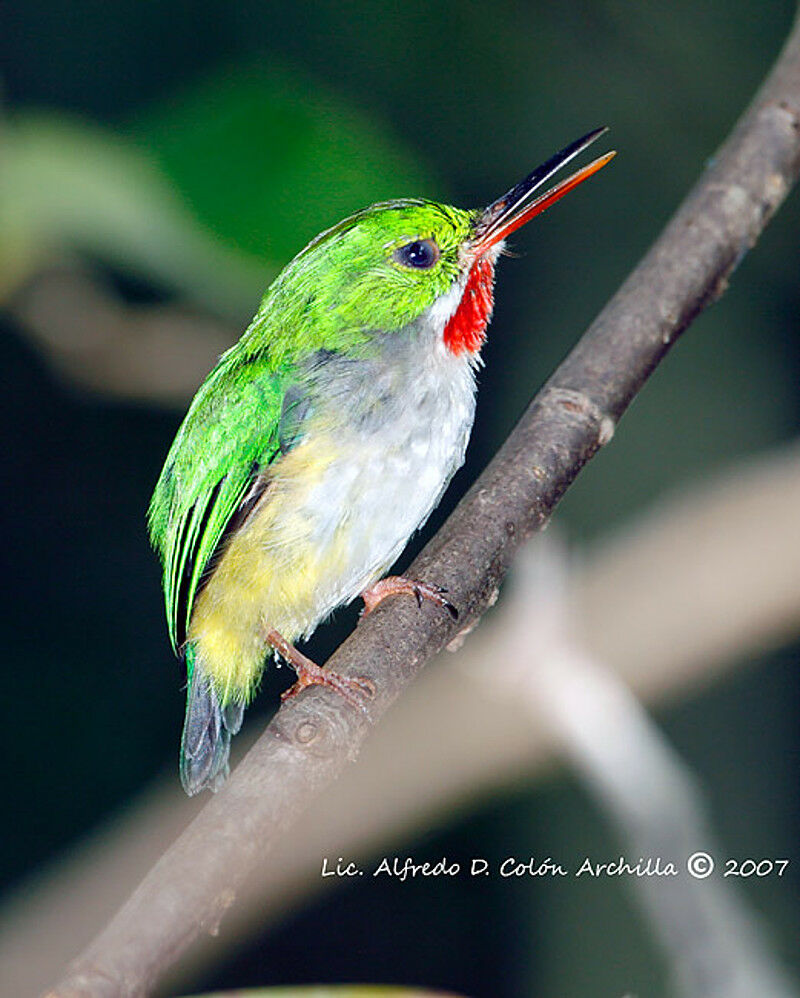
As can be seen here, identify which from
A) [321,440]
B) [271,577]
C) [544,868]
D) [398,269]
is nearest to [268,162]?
[398,269]

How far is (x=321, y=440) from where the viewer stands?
2.52 meters

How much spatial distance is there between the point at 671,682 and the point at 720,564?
183 millimetres

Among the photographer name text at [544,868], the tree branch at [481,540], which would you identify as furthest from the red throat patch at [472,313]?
the photographer name text at [544,868]

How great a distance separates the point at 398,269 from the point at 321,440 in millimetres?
422

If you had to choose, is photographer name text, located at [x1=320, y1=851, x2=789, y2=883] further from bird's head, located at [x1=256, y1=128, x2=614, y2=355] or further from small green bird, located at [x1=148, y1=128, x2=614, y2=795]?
bird's head, located at [x1=256, y1=128, x2=614, y2=355]

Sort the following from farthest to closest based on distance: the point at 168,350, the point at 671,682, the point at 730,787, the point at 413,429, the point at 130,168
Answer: the point at 730,787
the point at 168,350
the point at 413,429
the point at 130,168
the point at 671,682

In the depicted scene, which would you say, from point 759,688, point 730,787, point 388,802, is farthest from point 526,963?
point 388,802

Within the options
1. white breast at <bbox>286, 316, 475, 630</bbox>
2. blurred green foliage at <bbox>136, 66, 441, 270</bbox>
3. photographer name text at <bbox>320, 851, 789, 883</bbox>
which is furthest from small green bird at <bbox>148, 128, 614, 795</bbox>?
photographer name text at <bbox>320, 851, 789, 883</bbox>

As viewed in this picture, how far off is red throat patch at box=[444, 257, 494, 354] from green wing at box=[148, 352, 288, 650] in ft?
1.26

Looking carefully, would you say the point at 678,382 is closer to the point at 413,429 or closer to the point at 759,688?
the point at 759,688

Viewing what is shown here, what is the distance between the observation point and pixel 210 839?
4.75ft

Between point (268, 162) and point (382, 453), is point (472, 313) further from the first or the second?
point (268, 162)

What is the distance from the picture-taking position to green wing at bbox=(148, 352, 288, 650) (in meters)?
2.57

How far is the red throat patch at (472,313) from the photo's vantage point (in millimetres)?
2740
